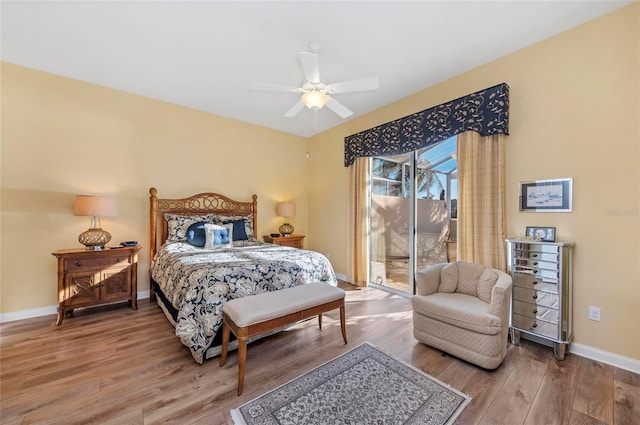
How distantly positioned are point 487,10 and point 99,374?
439cm

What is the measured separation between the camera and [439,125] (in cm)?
316

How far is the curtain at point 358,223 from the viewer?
429 centimetres

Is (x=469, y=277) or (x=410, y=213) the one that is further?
(x=410, y=213)

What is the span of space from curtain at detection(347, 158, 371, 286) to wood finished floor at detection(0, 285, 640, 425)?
1502 millimetres

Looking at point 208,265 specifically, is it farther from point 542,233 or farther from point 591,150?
point 591,150

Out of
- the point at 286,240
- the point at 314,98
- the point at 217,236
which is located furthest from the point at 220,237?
the point at 314,98

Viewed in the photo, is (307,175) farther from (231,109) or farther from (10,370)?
(10,370)

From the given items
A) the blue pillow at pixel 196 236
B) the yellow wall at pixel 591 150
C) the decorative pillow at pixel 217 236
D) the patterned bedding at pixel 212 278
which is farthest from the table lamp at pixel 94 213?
the yellow wall at pixel 591 150

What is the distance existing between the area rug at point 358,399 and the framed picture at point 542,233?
166 centimetres

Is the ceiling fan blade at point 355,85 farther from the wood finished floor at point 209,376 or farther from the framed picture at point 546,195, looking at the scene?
the wood finished floor at point 209,376

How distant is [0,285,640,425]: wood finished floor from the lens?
160 centimetres

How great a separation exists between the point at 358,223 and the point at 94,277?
145 inches

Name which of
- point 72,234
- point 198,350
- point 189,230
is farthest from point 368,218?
point 72,234

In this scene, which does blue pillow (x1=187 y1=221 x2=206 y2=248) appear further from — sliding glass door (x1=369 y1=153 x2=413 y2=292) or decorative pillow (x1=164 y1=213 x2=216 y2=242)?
sliding glass door (x1=369 y1=153 x2=413 y2=292)
